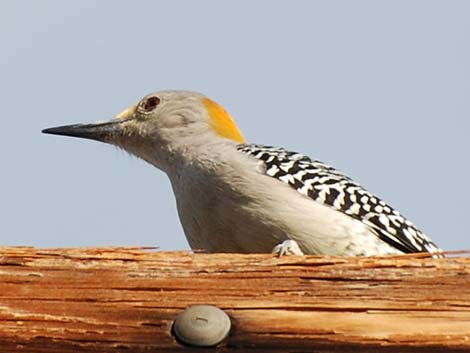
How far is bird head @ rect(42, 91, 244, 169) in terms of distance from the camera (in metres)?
6.84

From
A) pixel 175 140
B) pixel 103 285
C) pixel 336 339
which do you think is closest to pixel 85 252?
pixel 103 285

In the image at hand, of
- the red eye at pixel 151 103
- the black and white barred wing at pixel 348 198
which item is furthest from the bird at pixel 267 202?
the red eye at pixel 151 103

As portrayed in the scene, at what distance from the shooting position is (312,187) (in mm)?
5883

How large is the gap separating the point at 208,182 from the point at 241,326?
3.07 meters

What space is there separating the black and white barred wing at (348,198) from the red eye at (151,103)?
1.20 metres

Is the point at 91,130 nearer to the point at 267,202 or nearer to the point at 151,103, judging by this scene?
the point at 151,103

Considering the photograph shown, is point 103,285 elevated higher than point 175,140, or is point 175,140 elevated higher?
point 175,140

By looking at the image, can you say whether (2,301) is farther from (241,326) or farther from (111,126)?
(111,126)

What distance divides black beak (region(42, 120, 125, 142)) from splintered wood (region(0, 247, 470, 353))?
12.8 ft

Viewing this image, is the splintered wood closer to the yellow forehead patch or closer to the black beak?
the black beak

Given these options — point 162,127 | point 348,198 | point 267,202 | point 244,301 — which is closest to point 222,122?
point 162,127

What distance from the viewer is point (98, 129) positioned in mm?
7016

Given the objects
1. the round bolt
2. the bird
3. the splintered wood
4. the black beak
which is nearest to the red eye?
the black beak

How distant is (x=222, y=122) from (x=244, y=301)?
4636mm
